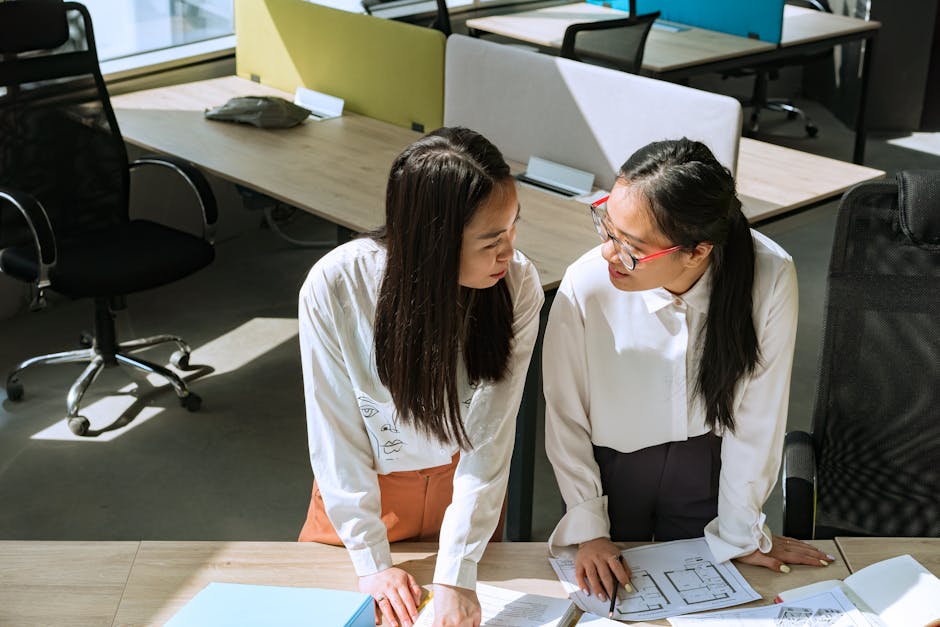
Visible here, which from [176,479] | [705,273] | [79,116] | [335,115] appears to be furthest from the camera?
[335,115]

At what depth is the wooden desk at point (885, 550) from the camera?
1.62 m

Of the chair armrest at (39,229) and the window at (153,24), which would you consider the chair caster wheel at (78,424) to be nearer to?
the chair armrest at (39,229)

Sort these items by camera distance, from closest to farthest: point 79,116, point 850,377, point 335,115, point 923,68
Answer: point 850,377, point 79,116, point 335,115, point 923,68

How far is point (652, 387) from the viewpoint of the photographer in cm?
172

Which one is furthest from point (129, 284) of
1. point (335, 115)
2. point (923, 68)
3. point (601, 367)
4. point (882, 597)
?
point (923, 68)

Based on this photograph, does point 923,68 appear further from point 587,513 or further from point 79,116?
point 587,513

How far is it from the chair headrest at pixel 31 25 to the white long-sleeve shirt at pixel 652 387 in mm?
2217

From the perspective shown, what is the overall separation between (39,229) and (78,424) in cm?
63

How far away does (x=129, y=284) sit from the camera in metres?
3.10

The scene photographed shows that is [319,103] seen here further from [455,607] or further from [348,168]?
[455,607]

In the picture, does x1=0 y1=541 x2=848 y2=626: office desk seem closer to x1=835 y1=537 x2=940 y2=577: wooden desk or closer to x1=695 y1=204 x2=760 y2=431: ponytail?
x1=835 y1=537 x2=940 y2=577: wooden desk

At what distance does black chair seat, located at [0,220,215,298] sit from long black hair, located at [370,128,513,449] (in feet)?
5.76

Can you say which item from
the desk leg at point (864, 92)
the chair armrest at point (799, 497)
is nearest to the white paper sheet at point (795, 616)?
the chair armrest at point (799, 497)

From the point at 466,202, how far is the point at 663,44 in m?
3.89
